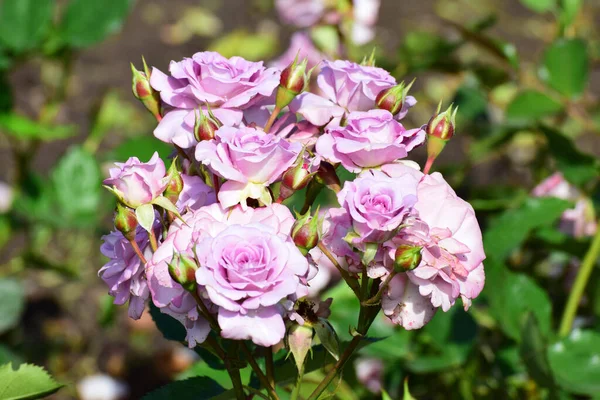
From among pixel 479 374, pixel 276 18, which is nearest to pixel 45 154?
pixel 276 18

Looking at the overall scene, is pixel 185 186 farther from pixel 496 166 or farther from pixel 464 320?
pixel 496 166

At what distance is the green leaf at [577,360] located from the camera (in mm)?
1171

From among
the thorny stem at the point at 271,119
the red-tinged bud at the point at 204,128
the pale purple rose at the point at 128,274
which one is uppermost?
the red-tinged bud at the point at 204,128

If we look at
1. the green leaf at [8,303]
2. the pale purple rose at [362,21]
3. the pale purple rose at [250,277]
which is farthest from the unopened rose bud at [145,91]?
the green leaf at [8,303]

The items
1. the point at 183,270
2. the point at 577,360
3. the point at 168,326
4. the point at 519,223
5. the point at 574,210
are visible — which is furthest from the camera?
the point at 574,210

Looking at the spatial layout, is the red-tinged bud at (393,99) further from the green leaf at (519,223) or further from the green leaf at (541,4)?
the green leaf at (541,4)

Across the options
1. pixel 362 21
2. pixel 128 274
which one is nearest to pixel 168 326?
pixel 128 274

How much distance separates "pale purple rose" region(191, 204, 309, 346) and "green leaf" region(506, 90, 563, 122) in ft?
3.07

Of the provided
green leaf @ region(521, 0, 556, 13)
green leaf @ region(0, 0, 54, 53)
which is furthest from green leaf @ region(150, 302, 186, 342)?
green leaf @ region(521, 0, 556, 13)

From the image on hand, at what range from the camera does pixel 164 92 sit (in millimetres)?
822

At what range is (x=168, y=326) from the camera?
3.24ft

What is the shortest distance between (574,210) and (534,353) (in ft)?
1.50

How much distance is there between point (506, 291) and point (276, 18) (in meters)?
2.32

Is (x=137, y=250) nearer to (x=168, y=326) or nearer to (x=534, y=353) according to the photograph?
(x=168, y=326)
